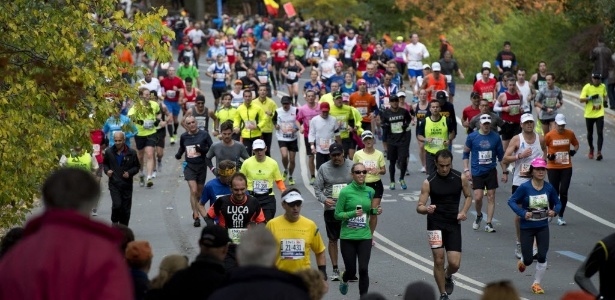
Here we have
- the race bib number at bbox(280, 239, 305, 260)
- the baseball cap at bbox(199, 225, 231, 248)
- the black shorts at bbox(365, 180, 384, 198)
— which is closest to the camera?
the baseball cap at bbox(199, 225, 231, 248)

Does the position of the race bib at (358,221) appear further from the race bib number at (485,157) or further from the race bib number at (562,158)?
the race bib number at (562,158)

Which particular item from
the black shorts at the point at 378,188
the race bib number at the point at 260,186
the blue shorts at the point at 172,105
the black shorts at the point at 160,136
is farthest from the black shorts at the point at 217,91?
the race bib number at the point at 260,186

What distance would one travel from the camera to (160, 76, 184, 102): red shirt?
28.1 meters

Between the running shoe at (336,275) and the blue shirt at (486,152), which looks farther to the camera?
the blue shirt at (486,152)

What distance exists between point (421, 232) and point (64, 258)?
48.2 feet

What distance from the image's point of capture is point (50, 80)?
557 inches

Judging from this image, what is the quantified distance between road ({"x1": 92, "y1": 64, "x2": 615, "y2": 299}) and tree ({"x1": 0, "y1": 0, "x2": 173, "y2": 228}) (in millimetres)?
2380

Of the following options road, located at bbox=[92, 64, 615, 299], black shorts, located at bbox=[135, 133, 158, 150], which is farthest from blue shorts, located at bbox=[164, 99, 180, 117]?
black shorts, located at bbox=[135, 133, 158, 150]

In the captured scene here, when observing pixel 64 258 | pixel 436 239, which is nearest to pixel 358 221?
pixel 436 239

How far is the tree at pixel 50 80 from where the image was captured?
45.9 feet

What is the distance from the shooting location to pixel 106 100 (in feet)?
50.0

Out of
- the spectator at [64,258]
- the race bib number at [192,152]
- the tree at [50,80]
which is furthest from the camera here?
the race bib number at [192,152]

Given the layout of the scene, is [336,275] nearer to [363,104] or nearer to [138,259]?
[138,259]

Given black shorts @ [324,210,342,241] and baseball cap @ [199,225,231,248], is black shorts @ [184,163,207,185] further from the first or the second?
baseball cap @ [199,225,231,248]
